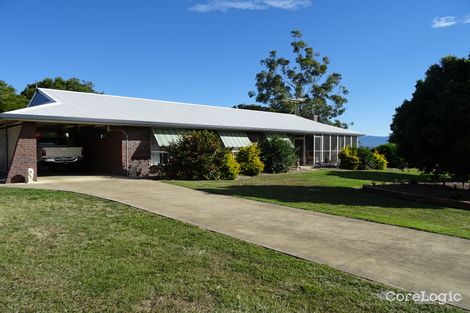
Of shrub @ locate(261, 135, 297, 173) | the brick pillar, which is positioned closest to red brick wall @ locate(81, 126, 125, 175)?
the brick pillar

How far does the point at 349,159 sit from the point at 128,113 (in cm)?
1670

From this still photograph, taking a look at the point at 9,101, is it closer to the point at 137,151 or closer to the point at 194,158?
the point at 137,151

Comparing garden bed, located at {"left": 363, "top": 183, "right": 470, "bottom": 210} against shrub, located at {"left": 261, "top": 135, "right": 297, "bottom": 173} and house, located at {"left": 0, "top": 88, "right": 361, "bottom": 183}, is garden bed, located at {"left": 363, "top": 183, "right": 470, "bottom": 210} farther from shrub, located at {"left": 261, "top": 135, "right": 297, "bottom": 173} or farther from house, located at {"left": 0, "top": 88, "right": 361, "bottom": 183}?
house, located at {"left": 0, "top": 88, "right": 361, "bottom": 183}

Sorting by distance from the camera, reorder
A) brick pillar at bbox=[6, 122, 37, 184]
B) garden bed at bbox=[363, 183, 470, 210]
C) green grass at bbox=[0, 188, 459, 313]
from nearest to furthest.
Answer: green grass at bbox=[0, 188, 459, 313]
garden bed at bbox=[363, 183, 470, 210]
brick pillar at bbox=[6, 122, 37, 184]

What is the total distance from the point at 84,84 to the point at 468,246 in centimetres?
4799

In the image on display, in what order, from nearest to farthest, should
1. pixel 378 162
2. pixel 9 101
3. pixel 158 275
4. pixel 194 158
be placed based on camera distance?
pixel 158 275, pixel 194 158, pixel 378 162, pixel 9 101

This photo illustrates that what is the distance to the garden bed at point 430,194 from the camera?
38.9 feet

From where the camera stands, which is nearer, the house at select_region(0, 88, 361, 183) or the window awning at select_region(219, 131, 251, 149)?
the house at select_region(0, 88, 361, 183)

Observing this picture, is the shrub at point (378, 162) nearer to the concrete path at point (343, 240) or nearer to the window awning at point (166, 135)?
the window awning at point (166, 135)

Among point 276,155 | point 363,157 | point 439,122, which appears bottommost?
point 363,157

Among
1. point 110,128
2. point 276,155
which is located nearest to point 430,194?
point 276,155

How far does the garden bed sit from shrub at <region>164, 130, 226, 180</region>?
279 inches

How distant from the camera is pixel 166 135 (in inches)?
784

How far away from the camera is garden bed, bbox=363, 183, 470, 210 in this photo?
11.9 meters
